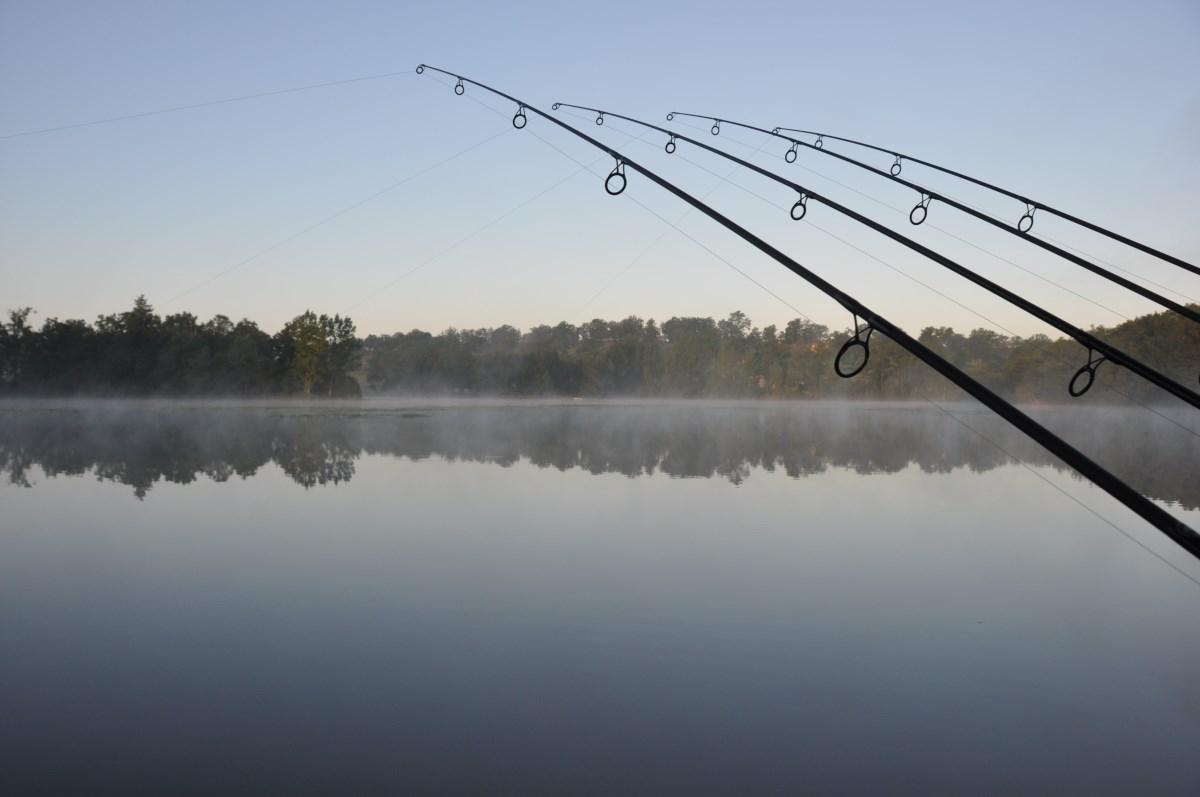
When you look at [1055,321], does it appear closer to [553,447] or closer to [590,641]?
[590,641]

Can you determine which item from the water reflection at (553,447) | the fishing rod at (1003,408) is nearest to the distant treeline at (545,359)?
the water reflection at (553,447)

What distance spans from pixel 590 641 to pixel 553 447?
13.5m

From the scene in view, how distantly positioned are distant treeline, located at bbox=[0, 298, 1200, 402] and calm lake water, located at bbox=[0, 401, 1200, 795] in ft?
89.4

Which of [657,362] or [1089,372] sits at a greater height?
[657,362]

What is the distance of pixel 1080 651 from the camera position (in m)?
5.59

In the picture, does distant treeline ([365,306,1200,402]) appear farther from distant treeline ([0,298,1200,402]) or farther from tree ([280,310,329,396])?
tree ([280,310,329,396])

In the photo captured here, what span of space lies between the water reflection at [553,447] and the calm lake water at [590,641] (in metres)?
2.19

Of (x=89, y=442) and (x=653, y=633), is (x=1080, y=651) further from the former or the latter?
(x=89, y=442)

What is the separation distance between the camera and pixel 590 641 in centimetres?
553

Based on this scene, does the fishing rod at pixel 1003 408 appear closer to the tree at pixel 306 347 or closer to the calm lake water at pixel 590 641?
the calm lake water at pixel 590 641

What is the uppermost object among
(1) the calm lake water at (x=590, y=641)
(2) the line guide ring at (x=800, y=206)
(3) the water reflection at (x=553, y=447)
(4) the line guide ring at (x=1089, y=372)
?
(2) the line guide ring at (x=800, y=206)

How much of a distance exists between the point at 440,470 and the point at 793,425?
17.5 meters

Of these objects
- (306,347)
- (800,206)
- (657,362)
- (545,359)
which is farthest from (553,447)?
(657,362)

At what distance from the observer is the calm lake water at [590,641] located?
4004 millimetres
